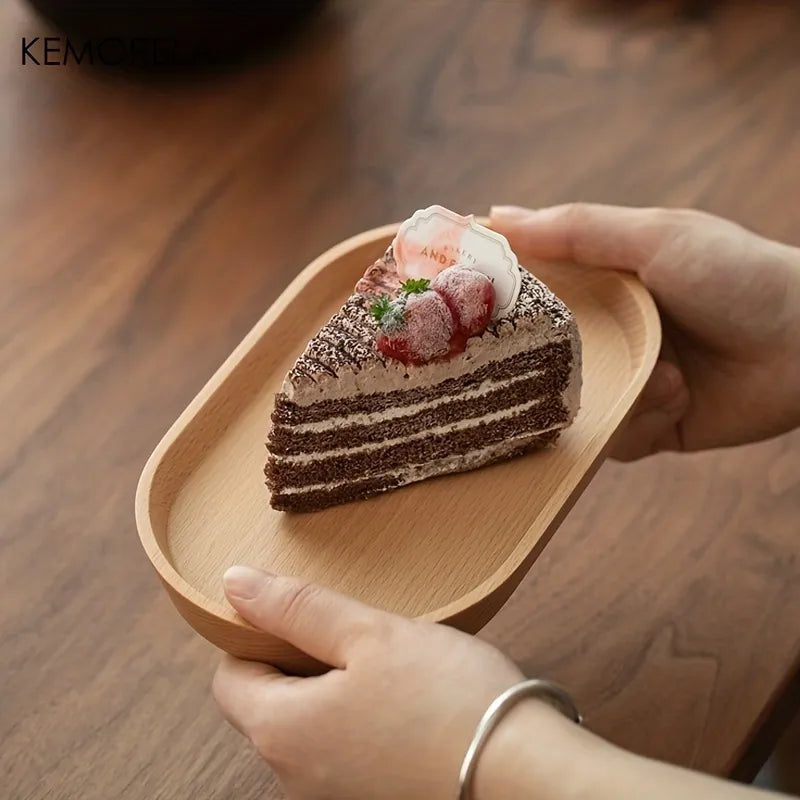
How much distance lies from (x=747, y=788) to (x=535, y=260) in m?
0.71

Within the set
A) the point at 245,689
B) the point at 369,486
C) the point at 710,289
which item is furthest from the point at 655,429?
the point at 245,689

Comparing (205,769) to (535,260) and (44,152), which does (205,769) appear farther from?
Answer: (44,152)

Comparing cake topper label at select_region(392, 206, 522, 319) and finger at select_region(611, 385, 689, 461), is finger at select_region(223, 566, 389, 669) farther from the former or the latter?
finger at select_region(611, 385, 689, 461)

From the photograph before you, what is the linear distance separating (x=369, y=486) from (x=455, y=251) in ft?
0.89

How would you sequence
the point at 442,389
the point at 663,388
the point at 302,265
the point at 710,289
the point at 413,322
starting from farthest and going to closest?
the point at 302,265
the point at 663,388
the point at 710,289
the point at 442,389
the point at 413,322

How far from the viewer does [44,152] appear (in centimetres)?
179

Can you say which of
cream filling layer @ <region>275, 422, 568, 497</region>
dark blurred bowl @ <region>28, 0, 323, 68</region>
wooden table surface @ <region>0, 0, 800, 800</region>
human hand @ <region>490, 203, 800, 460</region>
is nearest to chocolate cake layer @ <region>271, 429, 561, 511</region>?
cream filling layer @ <region>275, 422, 568, 497</region>

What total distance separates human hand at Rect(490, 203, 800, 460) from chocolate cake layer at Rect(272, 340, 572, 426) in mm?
214

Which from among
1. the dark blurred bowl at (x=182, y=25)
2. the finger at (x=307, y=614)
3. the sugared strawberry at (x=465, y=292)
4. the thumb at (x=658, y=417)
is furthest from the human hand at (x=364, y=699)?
the dark blurred bowl at (x=182, y=25)

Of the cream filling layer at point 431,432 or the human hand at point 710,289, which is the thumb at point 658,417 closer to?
the human hand at point 710,289

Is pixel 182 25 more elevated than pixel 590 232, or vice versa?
pixel 182 25

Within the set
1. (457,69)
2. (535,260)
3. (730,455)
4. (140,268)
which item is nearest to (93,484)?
(140,268)

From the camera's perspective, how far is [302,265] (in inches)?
63.9

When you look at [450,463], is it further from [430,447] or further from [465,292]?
[465,292]
